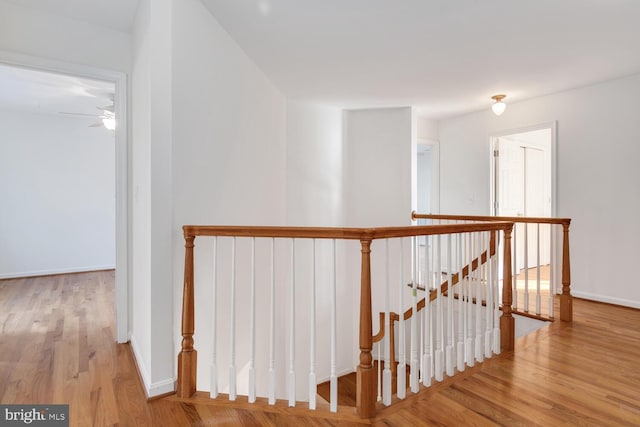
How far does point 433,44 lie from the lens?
2.76 meters

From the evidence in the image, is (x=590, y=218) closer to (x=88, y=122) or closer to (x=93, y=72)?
(x=93, y=72)

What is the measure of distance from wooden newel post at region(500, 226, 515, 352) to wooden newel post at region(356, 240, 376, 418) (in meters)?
1.37

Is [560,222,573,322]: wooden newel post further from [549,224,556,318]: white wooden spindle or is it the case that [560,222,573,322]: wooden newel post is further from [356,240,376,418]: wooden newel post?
[356,240,376,418]: wooden newel post

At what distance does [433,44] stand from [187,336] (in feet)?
9.13

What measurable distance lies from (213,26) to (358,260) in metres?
3.14

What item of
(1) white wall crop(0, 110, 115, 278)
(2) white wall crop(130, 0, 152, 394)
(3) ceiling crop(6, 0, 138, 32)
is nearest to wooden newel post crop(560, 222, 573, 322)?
(2) white wall crop(130, 0, 152, 394)

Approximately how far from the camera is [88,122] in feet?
18.1

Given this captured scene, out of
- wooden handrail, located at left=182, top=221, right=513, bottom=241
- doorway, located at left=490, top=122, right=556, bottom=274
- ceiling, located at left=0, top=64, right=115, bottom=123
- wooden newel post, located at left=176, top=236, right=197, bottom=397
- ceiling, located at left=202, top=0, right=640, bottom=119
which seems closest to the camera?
wooden handrail, located at left=182, top=221, right=513, bottom=241

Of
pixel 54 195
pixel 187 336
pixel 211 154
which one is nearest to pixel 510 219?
pixel 211 154

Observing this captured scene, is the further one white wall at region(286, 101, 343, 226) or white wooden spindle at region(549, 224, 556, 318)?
white wall at region(286, 101, 343, 226)

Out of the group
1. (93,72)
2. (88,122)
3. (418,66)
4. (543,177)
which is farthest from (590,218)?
(88,122)

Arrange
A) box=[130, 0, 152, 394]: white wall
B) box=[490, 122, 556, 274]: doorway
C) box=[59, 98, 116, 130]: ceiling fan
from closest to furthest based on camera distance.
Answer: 1. box=[130, 0, 152, 394]: white wall
2. box=[59, 98, 116, 130]: ceiling fan
3. box=[490, 122, 556, 274]: doorway

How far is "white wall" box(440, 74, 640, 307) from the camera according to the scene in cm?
354

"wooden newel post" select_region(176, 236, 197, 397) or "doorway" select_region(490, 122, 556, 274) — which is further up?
"doorway" select_region(490, 122, 556, 274)
